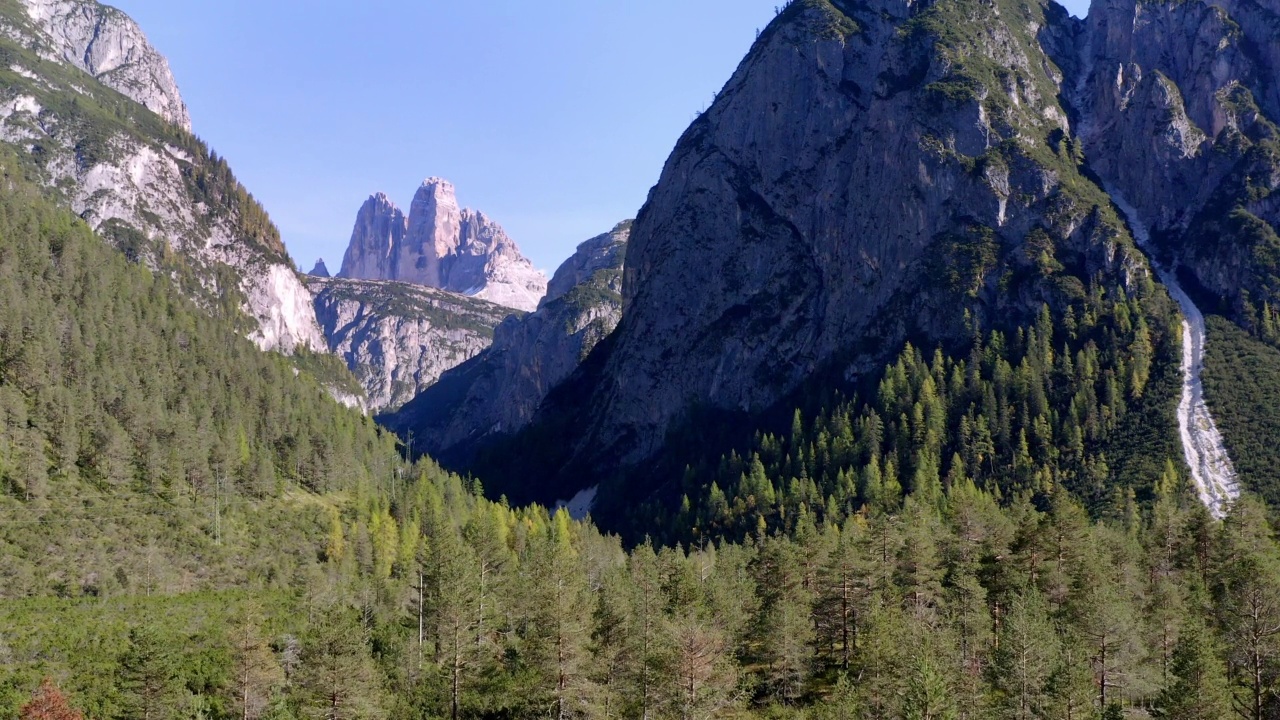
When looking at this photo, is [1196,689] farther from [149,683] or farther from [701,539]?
[701,539]

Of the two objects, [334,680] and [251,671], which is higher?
[334,680]

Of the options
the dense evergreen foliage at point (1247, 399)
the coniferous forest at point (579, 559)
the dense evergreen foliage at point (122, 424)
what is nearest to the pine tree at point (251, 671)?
the coniferous forest at point (579, 559)

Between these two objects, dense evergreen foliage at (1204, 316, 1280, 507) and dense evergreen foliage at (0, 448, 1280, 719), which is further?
dense evergreen foliage at (1204, 316, 1280, 507)

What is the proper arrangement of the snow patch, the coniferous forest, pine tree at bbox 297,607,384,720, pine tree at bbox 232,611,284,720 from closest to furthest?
pine tree at bbox 297,607,384,720 < pine tree at bbox 232,611,284,720 < the coniferous forest < the snow patch

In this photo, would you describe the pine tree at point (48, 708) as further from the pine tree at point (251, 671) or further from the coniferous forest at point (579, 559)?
the pine tree at point (251, 671)

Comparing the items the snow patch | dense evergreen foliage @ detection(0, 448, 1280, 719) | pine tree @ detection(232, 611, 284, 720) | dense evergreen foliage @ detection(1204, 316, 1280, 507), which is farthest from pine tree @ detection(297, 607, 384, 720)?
dense evergreen foliage @ detection(1204, 316, 1280, 507)

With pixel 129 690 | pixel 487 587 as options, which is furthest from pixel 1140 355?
pixel 129 690

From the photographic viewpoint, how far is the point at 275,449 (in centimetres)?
15100

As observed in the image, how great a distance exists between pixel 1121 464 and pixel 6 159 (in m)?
228

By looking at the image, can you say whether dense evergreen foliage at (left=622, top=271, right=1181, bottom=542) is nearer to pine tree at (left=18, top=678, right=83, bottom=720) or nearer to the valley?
the valley

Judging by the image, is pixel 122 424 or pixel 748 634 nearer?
pixel 748 634

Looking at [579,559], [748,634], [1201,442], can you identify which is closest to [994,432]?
[1201,442]

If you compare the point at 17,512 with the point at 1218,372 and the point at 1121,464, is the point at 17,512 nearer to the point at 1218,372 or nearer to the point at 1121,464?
the point at 1121,464

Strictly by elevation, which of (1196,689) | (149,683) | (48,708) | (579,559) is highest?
(1196,689)
